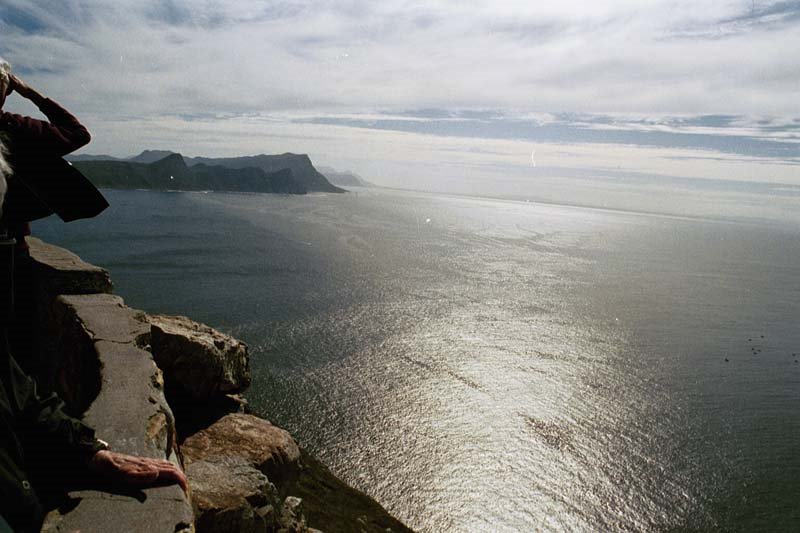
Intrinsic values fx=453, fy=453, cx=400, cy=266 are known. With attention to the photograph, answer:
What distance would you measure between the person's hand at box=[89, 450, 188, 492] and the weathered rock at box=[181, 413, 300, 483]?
4456mm

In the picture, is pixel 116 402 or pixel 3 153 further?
pixel 116 402

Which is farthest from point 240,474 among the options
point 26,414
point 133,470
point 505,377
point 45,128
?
point 505,377

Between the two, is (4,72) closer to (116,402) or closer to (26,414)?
(26,414)

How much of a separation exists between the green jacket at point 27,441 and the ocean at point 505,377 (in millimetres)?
24013

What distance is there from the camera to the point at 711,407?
37.8 metres

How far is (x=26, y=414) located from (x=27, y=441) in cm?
20

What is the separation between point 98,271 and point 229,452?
159 inches

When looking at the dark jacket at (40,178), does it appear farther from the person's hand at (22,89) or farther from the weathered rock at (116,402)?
the weathered rock at (116,402)

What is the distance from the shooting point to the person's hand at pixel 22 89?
2.98 metres

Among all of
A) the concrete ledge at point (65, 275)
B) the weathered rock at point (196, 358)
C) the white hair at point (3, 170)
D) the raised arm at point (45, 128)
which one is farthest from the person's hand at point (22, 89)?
the weathered rock at point (196, 358)

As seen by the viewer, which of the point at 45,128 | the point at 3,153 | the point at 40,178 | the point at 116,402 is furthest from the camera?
the point at 116,402

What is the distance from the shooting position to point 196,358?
8.93 meters

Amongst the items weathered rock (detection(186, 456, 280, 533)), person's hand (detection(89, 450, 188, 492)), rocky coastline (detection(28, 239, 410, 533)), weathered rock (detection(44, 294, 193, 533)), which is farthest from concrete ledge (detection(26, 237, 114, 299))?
person's hand (detection(89, 450, 188, 492))

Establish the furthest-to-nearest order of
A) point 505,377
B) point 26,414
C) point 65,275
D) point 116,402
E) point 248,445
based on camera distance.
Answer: point 505,377
point 248,445
point 65,275
point 116,402
point 26,414
